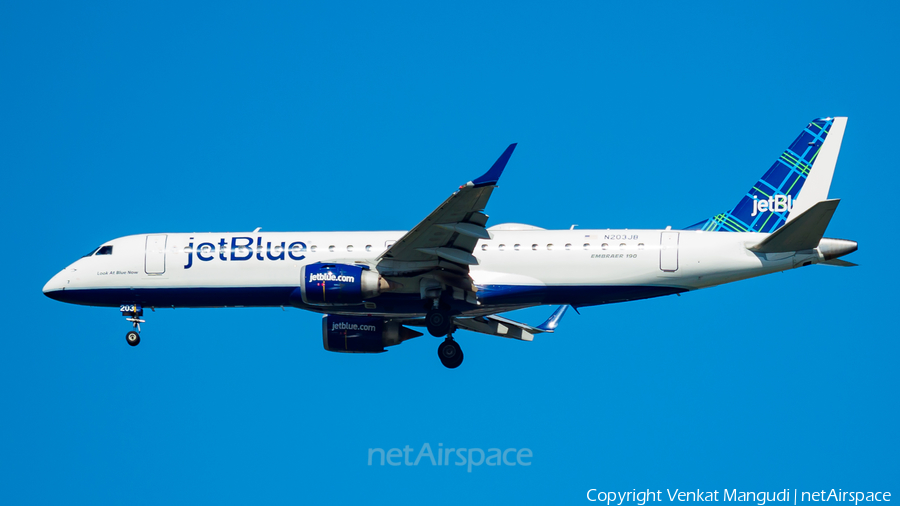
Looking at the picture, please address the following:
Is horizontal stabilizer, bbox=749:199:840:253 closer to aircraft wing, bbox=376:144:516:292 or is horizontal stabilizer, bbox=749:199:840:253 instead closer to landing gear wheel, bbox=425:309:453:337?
aircraft wing, bbox=376:144:516:292

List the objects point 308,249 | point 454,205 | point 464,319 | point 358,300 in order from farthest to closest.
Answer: point 464,319 → point 308,249 → point 358,300 → point 454,205

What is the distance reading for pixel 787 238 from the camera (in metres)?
26.4

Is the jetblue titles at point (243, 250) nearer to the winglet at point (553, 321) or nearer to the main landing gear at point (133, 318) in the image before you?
the main landing gear at point (133, 318)

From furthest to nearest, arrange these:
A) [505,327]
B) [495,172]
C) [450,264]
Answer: [505,327] → [450,264] → [495,172]

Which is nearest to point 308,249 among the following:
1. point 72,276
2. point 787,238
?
point 72,276

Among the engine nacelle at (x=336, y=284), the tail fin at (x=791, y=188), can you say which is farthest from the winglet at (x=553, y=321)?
the engine nacelle at (x=336, y=284)

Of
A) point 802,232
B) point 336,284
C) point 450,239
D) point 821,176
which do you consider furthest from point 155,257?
point 821,176

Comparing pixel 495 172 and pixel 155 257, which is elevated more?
pixel 155 257

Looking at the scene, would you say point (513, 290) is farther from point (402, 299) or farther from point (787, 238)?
point (787, 238)

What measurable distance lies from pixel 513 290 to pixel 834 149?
10.8m

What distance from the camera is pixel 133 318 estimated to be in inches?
1177

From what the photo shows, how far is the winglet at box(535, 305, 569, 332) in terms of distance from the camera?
3259 cm

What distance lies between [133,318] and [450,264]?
1033 cm

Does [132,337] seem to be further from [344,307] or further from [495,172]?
[495,172]
